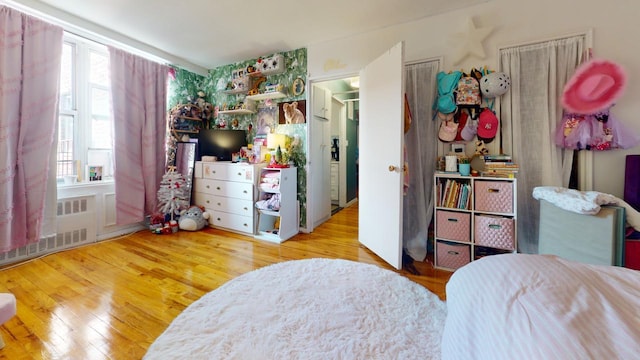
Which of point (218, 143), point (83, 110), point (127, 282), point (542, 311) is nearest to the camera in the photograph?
point (542, 311)

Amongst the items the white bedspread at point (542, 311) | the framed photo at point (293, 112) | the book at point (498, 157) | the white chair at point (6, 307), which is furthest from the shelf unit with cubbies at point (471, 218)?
the white chair at point (6, 307)

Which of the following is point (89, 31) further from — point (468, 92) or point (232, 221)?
point (468, 92)

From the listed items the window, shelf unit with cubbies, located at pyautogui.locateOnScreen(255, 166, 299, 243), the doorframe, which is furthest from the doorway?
the window

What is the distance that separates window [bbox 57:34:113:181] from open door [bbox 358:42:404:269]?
3043 millimetres

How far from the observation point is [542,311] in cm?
61

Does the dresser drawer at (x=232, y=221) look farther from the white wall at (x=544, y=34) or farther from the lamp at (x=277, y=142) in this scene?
the white wall at (x=544, y=34)

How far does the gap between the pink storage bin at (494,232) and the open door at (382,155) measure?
25.4 inches

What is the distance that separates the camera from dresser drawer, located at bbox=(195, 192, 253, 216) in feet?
10.4

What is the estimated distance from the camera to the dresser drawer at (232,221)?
316 centimetres

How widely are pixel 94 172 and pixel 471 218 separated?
4110 mm

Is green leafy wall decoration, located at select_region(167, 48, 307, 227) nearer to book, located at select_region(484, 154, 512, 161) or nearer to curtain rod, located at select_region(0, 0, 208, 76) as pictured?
curtain rod, located at select_region(0, 0, 208, 76)

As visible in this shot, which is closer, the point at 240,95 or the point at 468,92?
the point at 468,92

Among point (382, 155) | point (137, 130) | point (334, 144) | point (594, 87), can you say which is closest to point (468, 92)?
point (594, 87)

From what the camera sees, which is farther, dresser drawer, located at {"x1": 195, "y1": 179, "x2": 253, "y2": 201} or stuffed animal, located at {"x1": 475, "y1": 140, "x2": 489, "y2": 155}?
dresser drawer, located at {"x1": 195, "y1": 179, "x2": 253, "y2": 201}
